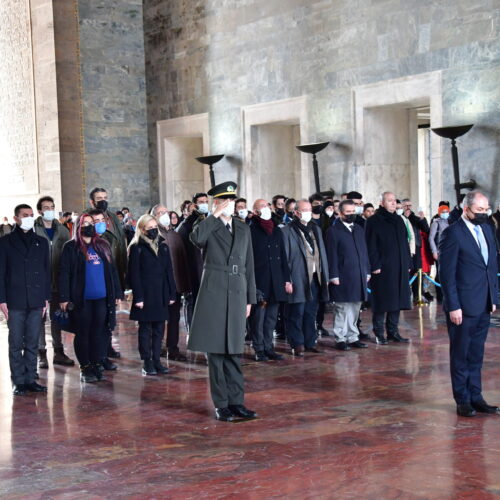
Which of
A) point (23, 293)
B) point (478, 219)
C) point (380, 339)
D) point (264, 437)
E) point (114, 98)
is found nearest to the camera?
point (264, 437)

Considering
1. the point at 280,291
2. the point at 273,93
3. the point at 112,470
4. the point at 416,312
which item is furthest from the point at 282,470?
the point at 273,93

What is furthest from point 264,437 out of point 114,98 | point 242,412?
point 114,98

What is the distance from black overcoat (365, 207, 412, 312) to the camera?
1032 centimetres

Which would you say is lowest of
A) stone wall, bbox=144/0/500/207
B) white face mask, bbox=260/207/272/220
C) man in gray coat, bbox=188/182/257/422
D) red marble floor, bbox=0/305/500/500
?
red marble floor, bbox=0/305/500/500

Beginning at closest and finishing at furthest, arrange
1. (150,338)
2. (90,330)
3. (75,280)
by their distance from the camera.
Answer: (75,280)
(90,330)
(150,338)

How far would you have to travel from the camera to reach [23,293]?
26.1 feet

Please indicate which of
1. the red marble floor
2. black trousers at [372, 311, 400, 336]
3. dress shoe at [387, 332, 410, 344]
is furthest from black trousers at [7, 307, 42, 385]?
dress shoe at [387, 332, 410, 344]

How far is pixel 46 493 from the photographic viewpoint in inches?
200

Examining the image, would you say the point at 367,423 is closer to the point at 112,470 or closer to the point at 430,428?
the point at 430,428

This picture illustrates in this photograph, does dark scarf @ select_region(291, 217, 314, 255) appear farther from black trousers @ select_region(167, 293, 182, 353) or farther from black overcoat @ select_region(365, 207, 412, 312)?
black trousers @ select_region(167, 293, 182, 353)

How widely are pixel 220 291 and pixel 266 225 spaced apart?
9.31 ft

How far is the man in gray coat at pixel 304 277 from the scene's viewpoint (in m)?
9.70

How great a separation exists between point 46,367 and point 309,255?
3.06 m

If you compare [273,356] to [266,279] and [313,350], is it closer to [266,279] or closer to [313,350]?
[313,350]
